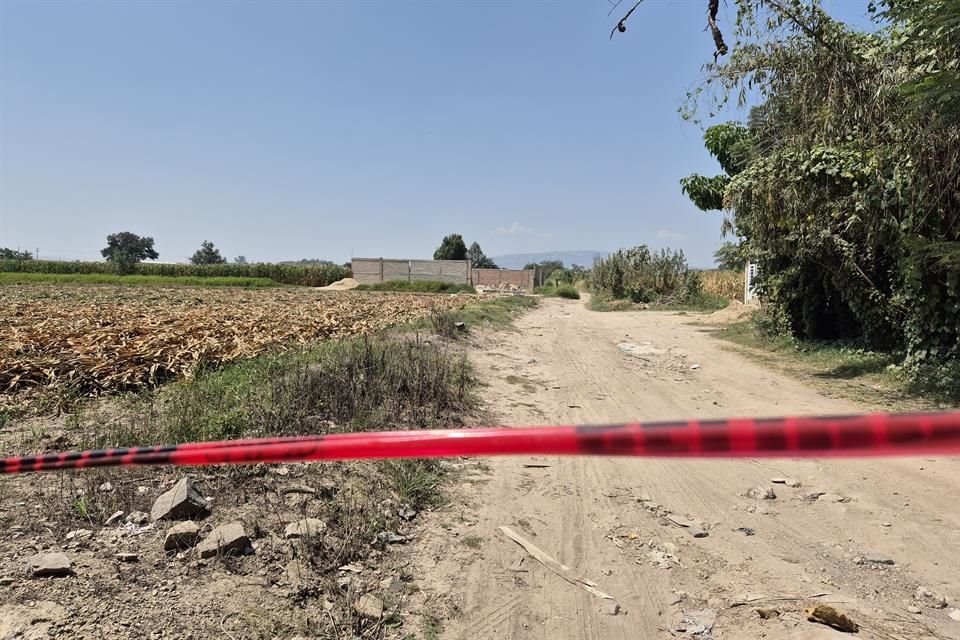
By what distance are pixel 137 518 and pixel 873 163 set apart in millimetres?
9127

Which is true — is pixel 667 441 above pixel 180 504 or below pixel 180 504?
above

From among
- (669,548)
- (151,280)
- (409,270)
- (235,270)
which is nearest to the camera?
(669,548)

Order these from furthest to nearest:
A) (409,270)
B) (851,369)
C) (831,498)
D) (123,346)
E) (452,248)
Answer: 1. (452,248)
2. (409,270)
3. (851,369)
4. (123,346)
5. (831,498)

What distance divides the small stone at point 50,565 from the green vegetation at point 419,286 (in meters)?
37.5

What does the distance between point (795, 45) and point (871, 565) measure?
7.43 m

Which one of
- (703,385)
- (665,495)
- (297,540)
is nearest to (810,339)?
(703,385)

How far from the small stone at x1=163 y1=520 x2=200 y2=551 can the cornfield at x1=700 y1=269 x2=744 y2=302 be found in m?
28.7

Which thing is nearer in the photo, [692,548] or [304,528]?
[304,528]

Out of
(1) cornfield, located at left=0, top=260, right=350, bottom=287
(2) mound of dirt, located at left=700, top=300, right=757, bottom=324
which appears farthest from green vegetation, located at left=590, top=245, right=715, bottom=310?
(1) cornfield, located at left=0, top=260, right=350, bottom=287

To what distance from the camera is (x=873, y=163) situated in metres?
7.55

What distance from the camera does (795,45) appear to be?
782cm

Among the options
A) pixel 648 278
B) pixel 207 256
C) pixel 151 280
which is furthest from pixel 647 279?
pixel 207 256

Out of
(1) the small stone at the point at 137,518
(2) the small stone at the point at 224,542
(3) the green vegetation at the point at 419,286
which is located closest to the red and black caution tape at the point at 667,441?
(2) the small stone at the point at 224,542

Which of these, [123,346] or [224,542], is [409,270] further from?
[224,542]
